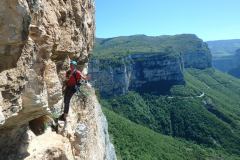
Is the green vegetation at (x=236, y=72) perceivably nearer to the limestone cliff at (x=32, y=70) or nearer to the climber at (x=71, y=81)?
the climber at (x=71, y=81)

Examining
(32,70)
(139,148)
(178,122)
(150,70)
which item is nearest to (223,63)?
(150,70)

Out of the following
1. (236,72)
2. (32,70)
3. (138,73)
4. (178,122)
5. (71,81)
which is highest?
(32,70)

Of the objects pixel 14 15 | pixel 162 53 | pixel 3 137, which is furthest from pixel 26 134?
pixel 162 53

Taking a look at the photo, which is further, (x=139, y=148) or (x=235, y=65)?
(x=235, y=65)

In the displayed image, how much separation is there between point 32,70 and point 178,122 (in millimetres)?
61086

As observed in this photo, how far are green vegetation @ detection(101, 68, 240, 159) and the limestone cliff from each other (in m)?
23.8

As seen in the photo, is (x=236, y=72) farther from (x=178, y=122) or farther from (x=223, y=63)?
(x=178, y=122)

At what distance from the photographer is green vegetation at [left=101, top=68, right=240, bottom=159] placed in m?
32.9

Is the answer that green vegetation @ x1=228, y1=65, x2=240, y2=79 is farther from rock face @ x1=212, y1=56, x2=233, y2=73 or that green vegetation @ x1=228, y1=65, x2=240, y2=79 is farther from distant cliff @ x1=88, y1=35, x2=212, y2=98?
distant cliff @ x1=88, y1=35, x2=212, y2=98

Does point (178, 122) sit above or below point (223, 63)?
below

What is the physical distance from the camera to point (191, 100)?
62.7 metres

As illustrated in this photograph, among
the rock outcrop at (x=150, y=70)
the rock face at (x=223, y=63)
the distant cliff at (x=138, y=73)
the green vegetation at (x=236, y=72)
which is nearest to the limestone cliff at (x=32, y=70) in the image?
the distant cliff at (x=138, y=73)

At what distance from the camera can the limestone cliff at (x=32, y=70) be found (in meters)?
2.64

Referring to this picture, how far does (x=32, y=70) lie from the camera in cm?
348
